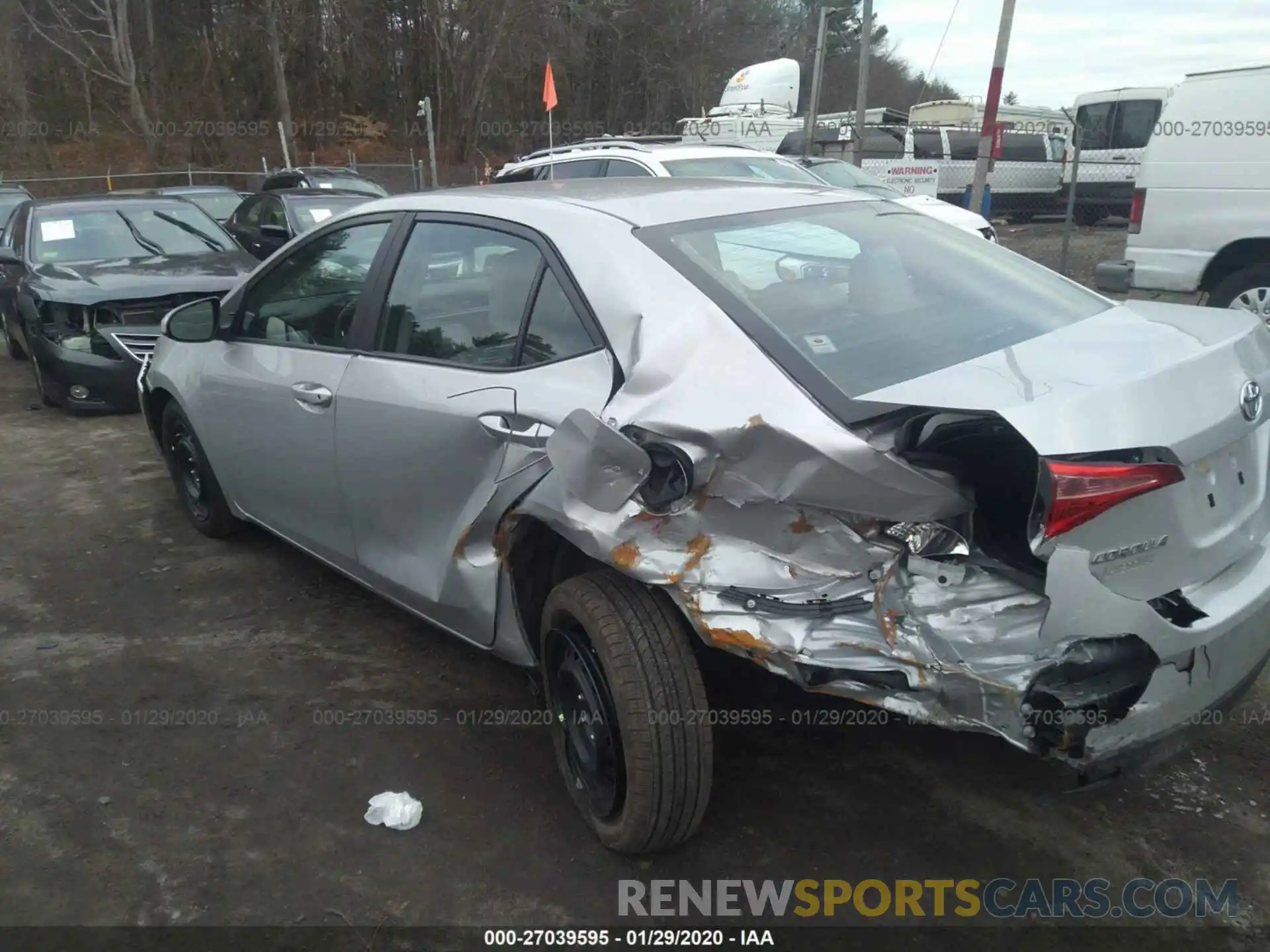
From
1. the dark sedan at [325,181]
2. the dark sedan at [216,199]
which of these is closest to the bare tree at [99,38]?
the dark sedan at [325,181]

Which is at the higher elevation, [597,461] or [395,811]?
[597,461]

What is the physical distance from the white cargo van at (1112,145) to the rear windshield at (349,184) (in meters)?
11.9

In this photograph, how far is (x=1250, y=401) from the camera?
2291 mm

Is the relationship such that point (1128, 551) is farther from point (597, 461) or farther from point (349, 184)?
point (349, 184)

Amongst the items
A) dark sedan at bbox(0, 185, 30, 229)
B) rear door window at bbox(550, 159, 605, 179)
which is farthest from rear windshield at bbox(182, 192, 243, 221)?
rear door window at bbox(550, 159, 605, 179)

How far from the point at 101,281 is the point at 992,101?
946 centimetres

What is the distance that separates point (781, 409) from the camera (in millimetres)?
2223

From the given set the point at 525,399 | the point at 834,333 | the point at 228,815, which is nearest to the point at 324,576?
the point at 228,815

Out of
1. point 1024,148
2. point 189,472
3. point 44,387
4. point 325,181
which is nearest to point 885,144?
point 1024,148

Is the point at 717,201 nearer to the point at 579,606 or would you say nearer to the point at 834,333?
the point at 834,333

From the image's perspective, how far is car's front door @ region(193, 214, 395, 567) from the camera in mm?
3527

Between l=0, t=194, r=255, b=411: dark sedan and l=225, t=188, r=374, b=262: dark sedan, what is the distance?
2.22 m

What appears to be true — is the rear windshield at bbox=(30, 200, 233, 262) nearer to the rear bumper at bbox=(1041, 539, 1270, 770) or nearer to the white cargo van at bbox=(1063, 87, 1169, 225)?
the rear bumper at bbox=(1041, 539, 1270, 770)

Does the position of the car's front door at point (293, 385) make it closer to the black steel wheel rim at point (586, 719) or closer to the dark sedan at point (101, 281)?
the black steel wheel rim at point (586, 719)
